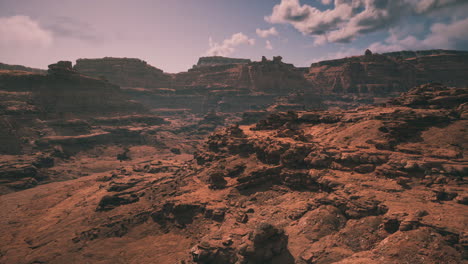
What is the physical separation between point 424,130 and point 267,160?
27566 mm

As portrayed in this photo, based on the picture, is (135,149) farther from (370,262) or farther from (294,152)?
(370,262)

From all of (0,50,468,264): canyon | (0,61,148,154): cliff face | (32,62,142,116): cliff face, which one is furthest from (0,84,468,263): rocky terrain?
(32,62,142,116): cliff face

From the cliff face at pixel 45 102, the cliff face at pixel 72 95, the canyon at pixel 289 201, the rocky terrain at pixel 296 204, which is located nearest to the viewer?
the rocky terrain at pixel 296 204

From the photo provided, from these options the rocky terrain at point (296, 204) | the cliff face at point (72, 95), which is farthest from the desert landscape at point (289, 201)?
the cliff face at point (72, 95)

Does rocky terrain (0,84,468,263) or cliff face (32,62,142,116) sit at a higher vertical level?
cliff face (32,62,142,116)

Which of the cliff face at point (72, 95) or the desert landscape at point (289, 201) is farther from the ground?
the cliff face at point (72, 95)

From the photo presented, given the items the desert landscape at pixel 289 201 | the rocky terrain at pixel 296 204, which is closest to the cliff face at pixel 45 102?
the desert landscape at pixel 289 201

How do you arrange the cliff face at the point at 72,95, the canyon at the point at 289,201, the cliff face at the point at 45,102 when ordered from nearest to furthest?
1. the canyon at the point at 289,201
2. the cliff face at the point at 45,102
3. the cliff face at the point at 72,95

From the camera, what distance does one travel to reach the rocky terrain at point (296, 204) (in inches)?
996

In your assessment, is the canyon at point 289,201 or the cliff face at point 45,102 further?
the cliff face at point 45,102

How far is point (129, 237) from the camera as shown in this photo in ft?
143

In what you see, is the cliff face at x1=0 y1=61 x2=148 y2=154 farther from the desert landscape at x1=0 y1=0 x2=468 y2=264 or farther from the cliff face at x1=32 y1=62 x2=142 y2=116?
the desert landscape at x1=0 y1=0 x2=468 y2=264

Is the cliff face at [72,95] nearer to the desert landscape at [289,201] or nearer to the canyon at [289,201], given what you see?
the canyon at [289,201]

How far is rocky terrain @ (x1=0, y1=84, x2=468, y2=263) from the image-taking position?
996 inches
